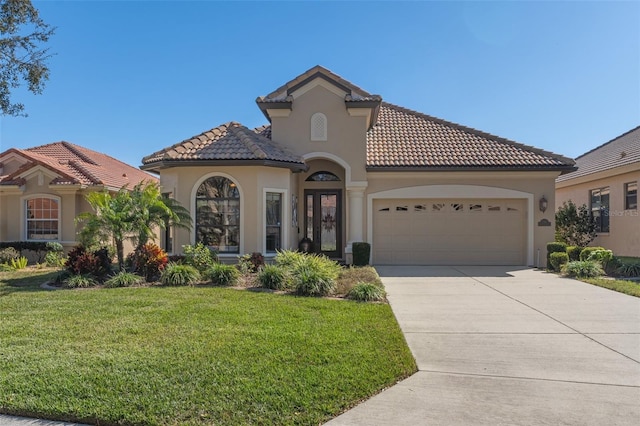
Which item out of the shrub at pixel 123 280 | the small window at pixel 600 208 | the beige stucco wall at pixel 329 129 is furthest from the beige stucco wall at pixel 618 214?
the shrub at pixel 123 280

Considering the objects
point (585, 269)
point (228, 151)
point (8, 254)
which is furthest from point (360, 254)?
point (8, 254)

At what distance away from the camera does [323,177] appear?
1538cm

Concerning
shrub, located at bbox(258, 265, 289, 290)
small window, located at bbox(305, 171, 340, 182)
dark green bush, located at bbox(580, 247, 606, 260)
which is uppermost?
small window, located at bbox(305, 171, 340, 182)

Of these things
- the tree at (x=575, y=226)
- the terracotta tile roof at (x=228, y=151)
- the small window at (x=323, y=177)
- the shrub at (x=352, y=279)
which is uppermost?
A: the terracotta tile roof at (x=228, y=151)

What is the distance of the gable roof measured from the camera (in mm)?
16188

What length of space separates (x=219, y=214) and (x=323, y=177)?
15.8ft

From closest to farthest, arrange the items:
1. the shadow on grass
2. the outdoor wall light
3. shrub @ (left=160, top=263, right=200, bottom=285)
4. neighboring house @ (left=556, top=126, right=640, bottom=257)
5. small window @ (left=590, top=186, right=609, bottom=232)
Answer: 1. the shadow on grass
2. shrub @ (left=160, top=263, right=200, bottom=285)
3. the outdoor wall light
4. neighboring house @ (left=556, top=126, right=640, bottom=257)
5. small window @ (left=590, top=186, right=609, bottom=232)

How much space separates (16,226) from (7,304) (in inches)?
447

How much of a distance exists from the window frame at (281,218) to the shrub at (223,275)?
2434mm

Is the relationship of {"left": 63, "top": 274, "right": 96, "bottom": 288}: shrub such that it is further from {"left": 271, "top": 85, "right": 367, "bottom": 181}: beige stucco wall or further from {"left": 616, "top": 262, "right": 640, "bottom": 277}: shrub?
{"left": 616, "top": 262, "right": 640, "bottom": 277}: shrub

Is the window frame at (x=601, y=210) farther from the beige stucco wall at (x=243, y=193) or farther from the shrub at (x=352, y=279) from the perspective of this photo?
the beige stucco wall at (x=243, y=193)

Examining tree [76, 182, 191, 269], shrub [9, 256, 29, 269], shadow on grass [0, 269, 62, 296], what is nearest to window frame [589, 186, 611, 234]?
tree [76, 182, 191, 269]

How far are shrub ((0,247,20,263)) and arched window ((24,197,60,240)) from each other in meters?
1.51

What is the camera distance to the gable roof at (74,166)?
16.2 m
